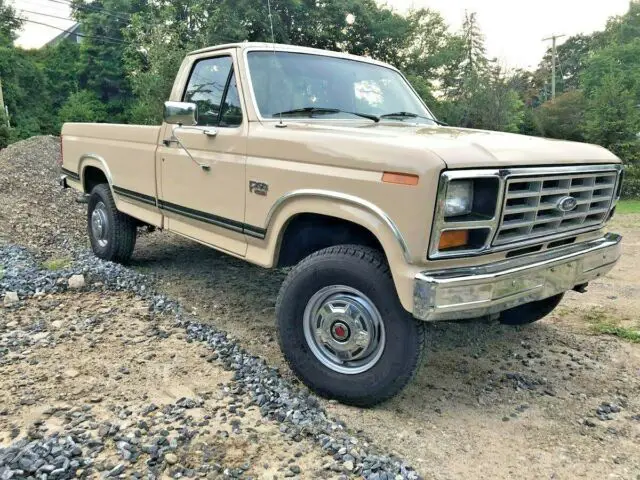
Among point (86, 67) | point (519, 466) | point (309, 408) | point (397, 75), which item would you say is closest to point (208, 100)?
point (397, 75)

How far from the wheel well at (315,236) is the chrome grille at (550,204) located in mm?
725

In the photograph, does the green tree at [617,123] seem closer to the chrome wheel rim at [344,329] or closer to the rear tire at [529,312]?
the rear tire at [529,312]

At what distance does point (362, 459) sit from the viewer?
2.59 meters

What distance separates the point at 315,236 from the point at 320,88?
1249 mm

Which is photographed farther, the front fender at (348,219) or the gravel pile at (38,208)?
the gravel pile at (38,208)

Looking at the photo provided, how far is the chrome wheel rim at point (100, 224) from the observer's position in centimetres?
591

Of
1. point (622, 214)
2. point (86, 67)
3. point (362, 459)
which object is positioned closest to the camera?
point (362, 459)

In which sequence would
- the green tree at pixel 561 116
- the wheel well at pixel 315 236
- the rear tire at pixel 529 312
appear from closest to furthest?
the wheel well at pixel 315 236, the rear tire at pixel 529 312, the green tree at pixel 561 116

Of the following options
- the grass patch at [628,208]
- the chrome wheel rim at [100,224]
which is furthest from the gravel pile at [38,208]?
the grass patch at [628,208]

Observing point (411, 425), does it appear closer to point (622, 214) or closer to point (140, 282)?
point (140, 282)

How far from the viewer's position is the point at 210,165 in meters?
4.06

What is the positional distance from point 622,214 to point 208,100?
1062 centimetres

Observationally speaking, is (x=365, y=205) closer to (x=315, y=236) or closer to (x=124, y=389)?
(x=315, y=236)

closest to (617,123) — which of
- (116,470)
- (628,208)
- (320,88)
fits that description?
(628,208)
